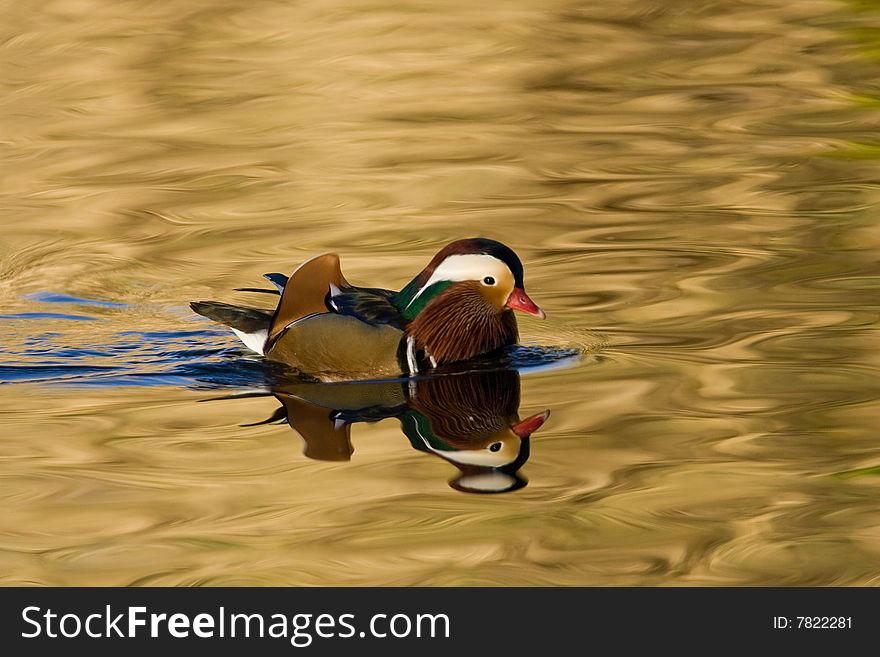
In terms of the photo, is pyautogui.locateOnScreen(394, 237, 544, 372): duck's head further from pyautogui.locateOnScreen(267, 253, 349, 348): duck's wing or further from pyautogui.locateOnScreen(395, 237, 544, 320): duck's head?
pyautogui.locateOnScreen(267, 253, 349, 348): duck's wing

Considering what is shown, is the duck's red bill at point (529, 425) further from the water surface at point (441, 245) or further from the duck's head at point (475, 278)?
the duck's head at point (475, 278)

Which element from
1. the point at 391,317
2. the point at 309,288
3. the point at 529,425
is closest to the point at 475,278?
the point at 391,317

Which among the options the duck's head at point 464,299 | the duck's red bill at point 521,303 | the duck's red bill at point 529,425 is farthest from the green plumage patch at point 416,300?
the duck's red bill at point 529,425

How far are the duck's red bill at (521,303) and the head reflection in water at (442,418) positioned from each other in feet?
1.23

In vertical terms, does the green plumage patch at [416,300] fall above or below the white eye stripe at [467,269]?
below

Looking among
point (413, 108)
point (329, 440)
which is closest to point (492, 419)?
point (329, 440)

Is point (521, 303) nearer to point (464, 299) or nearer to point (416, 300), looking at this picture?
point (464, 299)

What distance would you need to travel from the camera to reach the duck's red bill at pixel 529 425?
6.76 m

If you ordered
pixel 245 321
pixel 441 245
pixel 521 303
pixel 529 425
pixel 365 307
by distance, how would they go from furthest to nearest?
pixel 441 245 → pixel 245 321 → pixel 521 303 → pixel 365 307 → pixel 529 425

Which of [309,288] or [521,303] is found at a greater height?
[309,288]

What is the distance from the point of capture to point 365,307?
7992 mm

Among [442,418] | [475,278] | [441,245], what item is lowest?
[442,418]

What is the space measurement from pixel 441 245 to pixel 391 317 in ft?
8.04

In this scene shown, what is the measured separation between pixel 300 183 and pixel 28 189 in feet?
7.38
